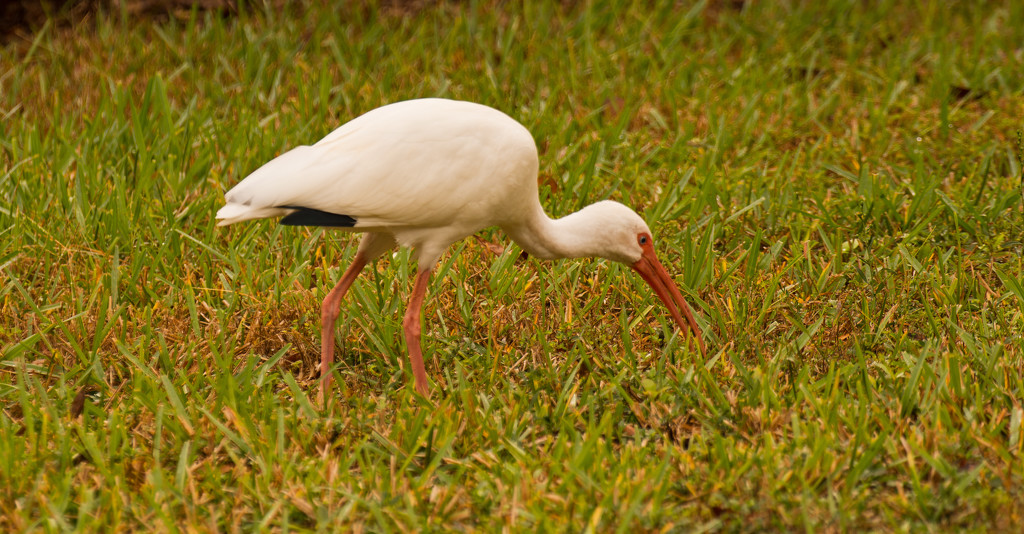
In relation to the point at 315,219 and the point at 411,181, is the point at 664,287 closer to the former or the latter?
the point at 411,181

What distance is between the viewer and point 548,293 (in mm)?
3992

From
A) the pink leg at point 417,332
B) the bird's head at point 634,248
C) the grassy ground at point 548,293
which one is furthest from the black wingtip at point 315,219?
the bird's head at point 634,248

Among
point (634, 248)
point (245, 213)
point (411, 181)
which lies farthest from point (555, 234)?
point (245, 213)

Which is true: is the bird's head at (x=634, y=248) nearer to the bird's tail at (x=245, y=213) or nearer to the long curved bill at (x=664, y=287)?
the long curved bill at (x=664, y=287)

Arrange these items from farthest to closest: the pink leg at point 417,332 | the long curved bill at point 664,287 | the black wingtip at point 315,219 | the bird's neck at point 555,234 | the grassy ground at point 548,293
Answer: the long curved bill at point 664,287
the bird's neck at point 555,234
the pink leg at point 417,332
the black wingtip at point 315,219
the grassy ground at point 548,293

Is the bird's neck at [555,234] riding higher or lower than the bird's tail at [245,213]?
lower

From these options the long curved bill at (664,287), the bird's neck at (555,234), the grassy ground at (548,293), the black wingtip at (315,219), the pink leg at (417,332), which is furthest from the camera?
the long curved bill at (664,287)

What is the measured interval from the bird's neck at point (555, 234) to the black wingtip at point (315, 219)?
1.88 ft

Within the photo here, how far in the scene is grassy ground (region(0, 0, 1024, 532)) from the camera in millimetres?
2754

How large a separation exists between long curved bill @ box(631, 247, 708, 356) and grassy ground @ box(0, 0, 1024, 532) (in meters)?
0.08

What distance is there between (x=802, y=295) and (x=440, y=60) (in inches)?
116

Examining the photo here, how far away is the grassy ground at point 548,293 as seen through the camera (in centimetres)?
275

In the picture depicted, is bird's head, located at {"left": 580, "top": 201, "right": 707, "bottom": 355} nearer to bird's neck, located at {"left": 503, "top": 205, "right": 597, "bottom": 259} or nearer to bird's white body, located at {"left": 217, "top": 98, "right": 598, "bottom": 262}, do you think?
bird's neck, located at {"left": 503, "top": 205, "right": 597, "bottom": 259}

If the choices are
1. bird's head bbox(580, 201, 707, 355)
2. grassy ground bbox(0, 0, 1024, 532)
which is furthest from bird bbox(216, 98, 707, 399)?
grassy ground bbox(0, 0, 1024, 532)
